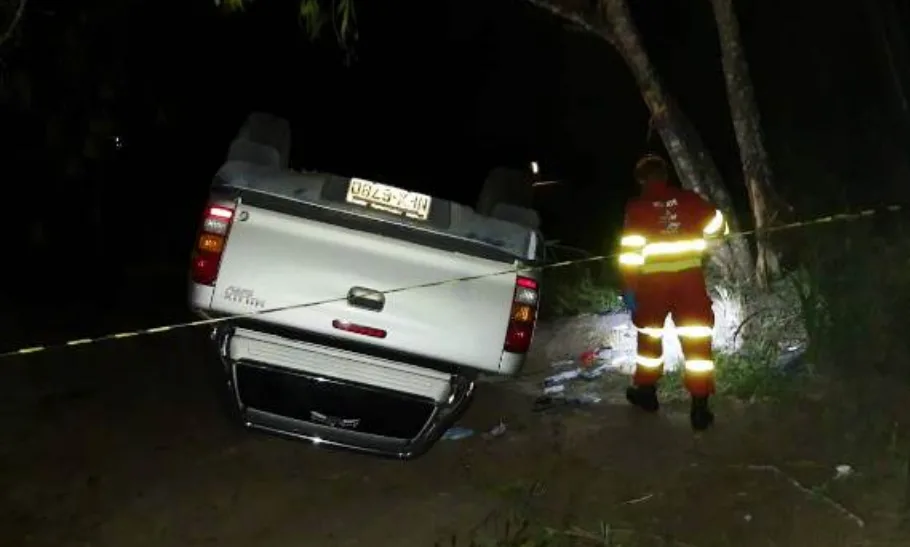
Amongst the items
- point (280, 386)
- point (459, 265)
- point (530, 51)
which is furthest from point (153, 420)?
point (530, 51)

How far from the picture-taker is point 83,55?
37.3 ft

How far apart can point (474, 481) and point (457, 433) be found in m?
0.89

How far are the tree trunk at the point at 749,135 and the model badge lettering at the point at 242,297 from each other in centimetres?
417

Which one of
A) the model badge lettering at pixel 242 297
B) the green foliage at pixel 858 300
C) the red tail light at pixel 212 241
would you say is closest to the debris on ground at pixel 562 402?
the green foliage at pixel 858 300

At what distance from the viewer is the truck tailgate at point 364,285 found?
593 centimetres

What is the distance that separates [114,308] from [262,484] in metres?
6.25

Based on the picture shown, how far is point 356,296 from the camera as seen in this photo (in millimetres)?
6012

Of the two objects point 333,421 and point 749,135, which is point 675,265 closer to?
point 749,135

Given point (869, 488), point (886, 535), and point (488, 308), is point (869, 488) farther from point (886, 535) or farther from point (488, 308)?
point (488, 308)

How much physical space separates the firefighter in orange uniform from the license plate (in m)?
1.57

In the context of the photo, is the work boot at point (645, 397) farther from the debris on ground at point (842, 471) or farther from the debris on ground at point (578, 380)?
the debris on ground at point (842, 471)

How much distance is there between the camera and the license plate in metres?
6.10

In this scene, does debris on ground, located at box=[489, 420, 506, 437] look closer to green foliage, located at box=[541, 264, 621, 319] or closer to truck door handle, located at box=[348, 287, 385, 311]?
truck door handle, located at box=[348, 287, 385, 311]

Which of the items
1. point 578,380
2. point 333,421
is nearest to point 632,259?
point 578,380
